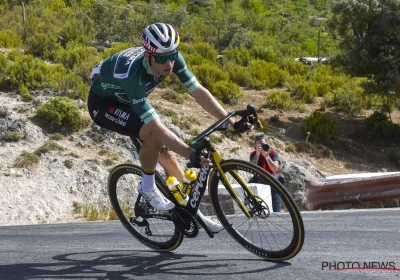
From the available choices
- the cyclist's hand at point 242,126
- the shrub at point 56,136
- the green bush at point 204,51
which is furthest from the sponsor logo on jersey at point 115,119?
the green bush at point 204,51

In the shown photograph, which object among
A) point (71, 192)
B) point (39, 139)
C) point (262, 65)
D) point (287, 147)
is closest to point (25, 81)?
point (39, 139)

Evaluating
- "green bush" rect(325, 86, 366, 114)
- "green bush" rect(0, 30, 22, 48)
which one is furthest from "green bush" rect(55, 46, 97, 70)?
"green bush" rect(325, 86, 366, 114)

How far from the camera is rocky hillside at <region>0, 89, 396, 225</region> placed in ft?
48.3

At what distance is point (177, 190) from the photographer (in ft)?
19.3

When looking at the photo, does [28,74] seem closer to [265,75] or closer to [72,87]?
[72,87]

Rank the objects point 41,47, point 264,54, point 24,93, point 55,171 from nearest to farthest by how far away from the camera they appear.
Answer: point 55,171 → point 24,93 → point 41,47 → point 264,54

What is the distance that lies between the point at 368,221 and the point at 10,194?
9.70 meters

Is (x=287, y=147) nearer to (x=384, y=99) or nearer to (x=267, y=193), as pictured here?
(x=384, y=99)

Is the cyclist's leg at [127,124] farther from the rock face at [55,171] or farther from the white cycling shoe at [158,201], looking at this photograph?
the rock face at [55,171]

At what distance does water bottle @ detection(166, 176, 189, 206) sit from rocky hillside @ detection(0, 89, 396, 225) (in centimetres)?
834

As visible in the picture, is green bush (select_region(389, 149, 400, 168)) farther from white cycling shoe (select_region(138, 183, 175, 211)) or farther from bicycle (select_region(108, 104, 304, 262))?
white cycling shoe (select_region(138, 183, 175, 211))

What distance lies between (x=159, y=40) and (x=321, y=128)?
18993 mm

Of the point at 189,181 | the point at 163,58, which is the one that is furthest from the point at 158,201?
the point at 163,58

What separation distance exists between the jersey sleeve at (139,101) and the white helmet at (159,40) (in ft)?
1.05
